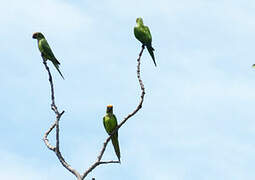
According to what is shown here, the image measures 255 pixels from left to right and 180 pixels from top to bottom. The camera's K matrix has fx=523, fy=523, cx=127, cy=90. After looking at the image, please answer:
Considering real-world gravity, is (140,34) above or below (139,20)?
below

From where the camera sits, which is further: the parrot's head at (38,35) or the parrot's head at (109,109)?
the parrot's head at (38,35)

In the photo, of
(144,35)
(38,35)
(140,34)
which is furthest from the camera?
(38,35)

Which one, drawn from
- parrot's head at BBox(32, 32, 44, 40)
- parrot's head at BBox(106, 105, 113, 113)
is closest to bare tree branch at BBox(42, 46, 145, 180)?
parrot's head at BBox(106, 105, 113, 113)

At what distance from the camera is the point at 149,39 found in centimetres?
1503

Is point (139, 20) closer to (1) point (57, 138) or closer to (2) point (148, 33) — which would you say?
(2) point (148, 33)

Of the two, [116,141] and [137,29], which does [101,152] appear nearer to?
[116,141]

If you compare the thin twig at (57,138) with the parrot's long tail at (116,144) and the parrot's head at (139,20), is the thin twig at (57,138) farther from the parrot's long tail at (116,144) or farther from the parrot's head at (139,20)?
the parrot's head at (139,20)

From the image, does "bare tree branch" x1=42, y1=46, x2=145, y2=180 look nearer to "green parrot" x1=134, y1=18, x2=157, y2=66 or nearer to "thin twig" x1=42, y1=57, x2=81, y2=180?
"thin twig" x1=42, y1=57, x2=81, y2=180

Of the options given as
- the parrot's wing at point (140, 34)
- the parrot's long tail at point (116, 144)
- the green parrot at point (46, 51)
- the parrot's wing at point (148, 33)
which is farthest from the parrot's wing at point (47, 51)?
the parrot's long tail at point (116, 144)

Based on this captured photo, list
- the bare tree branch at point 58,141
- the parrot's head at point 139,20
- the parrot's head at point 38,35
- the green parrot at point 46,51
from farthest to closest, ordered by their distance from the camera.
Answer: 1. the parrot's head at point 139,20
2. the parrot's head at point 38,35
3. the green parrot at point 46,51
4. the bare tree branch at point 58,141

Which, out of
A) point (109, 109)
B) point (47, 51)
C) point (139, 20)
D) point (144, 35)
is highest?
point (139, 20)

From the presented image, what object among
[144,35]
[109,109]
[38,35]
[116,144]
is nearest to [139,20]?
[144,35]

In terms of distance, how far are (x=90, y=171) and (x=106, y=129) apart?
125 inches

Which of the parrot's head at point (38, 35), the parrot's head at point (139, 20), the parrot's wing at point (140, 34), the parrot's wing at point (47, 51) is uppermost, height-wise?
the parrot's head at point (139, 20)
